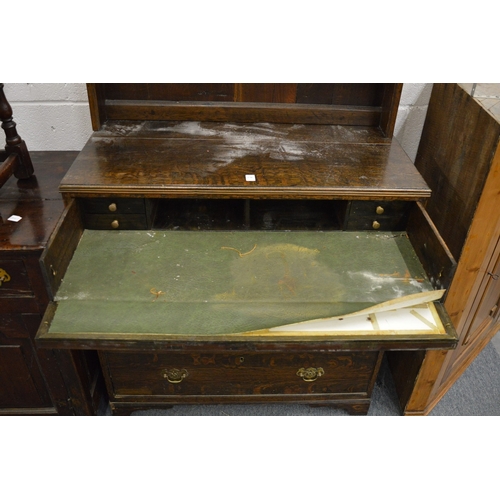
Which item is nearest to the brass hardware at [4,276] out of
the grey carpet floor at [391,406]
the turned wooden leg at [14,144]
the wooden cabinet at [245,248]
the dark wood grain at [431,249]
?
the wooden cabinet at [245,248]

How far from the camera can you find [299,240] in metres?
1.44

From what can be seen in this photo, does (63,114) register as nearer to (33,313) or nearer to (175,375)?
(33,313)

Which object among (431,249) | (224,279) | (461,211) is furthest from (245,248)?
(461,211)

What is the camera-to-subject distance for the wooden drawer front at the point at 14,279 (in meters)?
1.29

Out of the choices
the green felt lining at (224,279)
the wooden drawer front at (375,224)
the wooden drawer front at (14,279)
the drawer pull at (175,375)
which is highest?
the wooden drawer front at (375,224)

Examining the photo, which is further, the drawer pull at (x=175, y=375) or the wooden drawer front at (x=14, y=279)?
the drawer pull at (x=175, y=375)

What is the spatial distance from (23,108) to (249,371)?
131cm

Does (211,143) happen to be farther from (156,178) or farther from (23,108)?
(23,108)

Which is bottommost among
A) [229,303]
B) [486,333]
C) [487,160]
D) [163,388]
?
[486,333]

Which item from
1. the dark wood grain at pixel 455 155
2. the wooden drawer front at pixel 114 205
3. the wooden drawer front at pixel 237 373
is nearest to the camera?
the dark wood grain at pixel 455 155

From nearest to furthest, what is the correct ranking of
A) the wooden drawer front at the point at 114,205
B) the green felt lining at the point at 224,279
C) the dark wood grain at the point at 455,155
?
the green felt lining at the point at 224,279 → the dark wood grain at the point at 455,155 → the wooden drawer front at the point at 114,205

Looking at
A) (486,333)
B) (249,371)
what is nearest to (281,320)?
(249,371)

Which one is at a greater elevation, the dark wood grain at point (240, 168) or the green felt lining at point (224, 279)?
the dark wood grain at point (240, 168)

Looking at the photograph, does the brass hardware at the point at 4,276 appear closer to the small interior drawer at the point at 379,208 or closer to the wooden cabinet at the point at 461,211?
the small interior drawer at the point at 379,208
